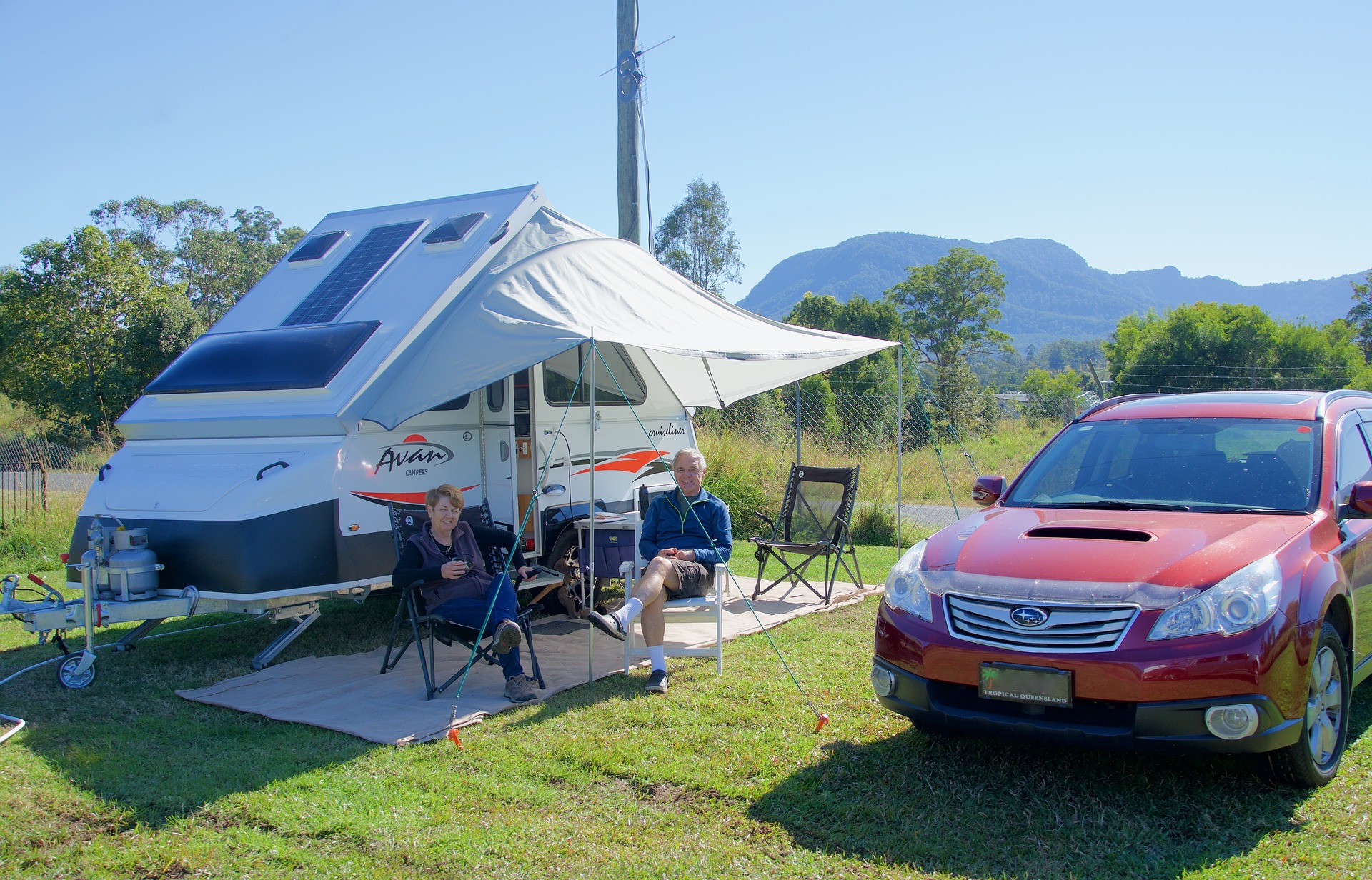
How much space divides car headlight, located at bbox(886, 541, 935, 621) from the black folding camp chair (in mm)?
2136

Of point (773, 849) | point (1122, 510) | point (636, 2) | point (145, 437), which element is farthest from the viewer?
point (636, 2)

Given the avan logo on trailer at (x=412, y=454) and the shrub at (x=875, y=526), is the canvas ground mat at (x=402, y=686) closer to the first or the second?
the avan logo on trailer at (x=412, y=454)

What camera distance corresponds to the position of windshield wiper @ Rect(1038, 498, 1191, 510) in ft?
13.9

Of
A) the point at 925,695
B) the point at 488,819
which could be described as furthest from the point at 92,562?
the point at 925,695

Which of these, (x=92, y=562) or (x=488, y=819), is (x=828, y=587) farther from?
(x=92, y=562)

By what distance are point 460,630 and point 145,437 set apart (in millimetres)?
2806

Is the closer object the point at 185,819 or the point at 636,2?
the point at 185,819

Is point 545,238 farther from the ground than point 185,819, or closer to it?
farther from the ground

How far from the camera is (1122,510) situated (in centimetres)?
427

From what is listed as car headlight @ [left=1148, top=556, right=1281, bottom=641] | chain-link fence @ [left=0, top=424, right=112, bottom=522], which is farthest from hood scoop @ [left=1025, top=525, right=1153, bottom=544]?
chain-link fence @ [left=0, top=424, right=112, bottom=522]

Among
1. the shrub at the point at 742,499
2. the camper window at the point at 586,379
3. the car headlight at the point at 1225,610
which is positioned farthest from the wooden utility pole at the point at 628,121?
the car headlight at the point at 1225,610

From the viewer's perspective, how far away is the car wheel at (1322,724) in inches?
138

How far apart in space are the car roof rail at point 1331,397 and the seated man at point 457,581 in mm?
4070

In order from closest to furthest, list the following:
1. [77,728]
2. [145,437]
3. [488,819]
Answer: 1. [488,819]
2. [77,728]
3. [145,437]
